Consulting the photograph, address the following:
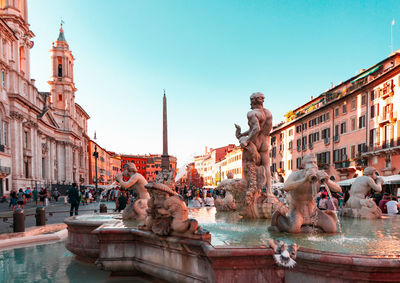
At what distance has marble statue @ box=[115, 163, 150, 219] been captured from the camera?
6.19 metres

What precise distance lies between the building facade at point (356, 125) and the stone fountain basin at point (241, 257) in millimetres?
16666

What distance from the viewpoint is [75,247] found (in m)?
5.87

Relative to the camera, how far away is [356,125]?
1240 inches

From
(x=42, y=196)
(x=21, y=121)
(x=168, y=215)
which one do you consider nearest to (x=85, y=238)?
(x=168, y=215)

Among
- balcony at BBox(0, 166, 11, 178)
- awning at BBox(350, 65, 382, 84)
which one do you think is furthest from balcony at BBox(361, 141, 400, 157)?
balcony at BBox(0, 166, 11, 178)

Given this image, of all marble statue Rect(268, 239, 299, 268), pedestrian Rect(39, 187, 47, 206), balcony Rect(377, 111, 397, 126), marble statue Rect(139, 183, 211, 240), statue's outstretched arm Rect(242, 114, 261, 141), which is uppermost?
balcony Rect(377, 111, 397, 126)

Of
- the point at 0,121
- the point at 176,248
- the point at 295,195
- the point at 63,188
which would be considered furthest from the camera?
the point at 63,188

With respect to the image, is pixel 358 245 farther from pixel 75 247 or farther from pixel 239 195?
pixel 75 247

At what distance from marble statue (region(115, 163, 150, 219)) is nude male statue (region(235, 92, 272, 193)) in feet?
7.29

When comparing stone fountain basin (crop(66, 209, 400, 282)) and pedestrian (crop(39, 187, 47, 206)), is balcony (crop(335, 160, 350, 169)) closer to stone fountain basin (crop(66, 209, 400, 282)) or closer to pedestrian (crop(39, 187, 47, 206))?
pedestrian (crop(39, 187, 47, 206))

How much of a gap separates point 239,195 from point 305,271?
417 cm

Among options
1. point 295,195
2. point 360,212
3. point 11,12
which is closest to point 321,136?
point 360,212

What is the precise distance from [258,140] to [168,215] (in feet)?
11.9

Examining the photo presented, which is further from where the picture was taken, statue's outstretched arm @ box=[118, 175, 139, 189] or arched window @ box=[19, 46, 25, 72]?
arched window @ box=[19, 46, 25, 72]
